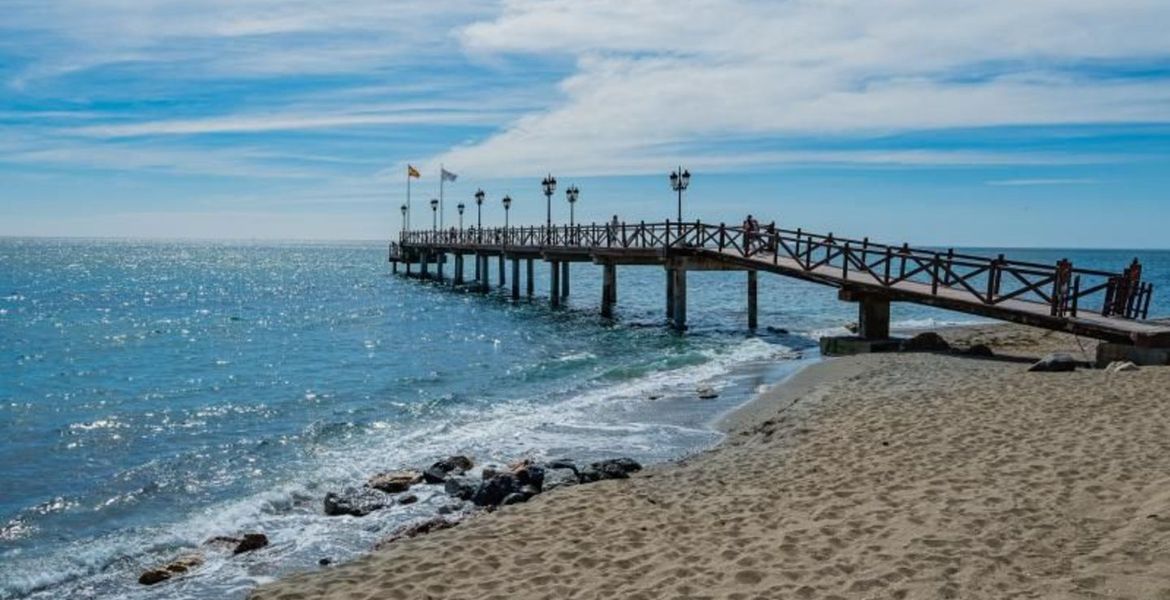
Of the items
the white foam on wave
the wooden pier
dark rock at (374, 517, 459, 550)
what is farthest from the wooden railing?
dark rock at (374, 517, 459, 550)

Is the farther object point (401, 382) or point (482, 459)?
point (401, 382)

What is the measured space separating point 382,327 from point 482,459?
1065 inches

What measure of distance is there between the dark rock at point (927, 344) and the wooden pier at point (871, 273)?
38.1 inches

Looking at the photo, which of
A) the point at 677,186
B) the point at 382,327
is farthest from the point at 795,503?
the point at 382,327

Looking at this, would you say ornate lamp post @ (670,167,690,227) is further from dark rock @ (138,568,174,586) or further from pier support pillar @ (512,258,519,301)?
dark rock @ (138,568,174,586)

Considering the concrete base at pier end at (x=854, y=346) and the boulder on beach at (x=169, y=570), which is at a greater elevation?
the concrete base at pier end at (x=854, y=346)

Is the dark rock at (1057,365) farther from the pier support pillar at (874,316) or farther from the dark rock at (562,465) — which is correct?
the dark rock at (562,465)

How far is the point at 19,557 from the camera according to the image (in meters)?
11.3

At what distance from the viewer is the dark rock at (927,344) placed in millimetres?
23016

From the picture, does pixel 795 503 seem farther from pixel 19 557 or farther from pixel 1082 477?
pixel 19 557

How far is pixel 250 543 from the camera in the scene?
11.0 metres

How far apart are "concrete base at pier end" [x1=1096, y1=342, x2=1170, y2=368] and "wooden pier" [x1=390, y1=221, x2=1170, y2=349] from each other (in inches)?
5.8

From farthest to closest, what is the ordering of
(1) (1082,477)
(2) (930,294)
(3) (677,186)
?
(3) (677,186) < (2) (930,294) < (1) (1082,477)

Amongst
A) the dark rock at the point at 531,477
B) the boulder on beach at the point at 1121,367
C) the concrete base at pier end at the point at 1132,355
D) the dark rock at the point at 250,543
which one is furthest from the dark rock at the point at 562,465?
the concrete base at pier end at the point at 1132,355
